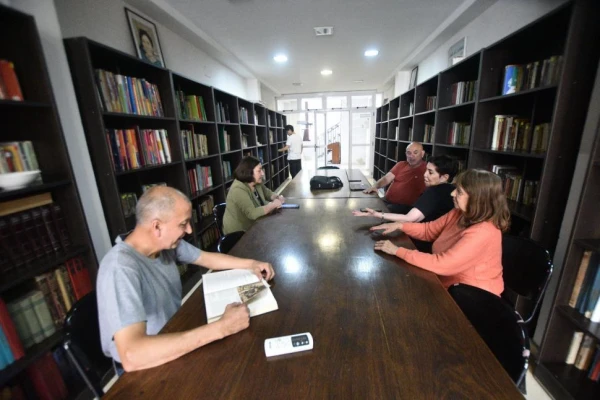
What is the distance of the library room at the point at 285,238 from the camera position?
808 mm

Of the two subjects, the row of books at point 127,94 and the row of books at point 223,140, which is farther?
the row of books at point 223,140

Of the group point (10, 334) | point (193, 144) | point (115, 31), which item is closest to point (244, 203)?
point (193, 144)

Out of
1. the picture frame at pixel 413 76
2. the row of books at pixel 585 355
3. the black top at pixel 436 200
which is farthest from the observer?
the picture frame at pixel 413 76

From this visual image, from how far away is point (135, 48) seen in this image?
9.11 feet

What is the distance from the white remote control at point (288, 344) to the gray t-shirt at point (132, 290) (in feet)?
1.40

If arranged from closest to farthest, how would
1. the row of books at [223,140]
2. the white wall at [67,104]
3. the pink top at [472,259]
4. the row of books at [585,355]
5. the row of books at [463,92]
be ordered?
1. the pink top at [472,259]
2. the row of books at [585,355]
3. the white wall at [67,104]
4. the row of books at [463,92]
5. the row of books at [223,140]

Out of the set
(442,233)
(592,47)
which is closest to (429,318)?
(442,233)

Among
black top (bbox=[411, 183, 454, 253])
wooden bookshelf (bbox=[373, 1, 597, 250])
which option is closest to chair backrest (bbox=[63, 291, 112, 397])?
black top (bbox=[411, 183, 454, 253])

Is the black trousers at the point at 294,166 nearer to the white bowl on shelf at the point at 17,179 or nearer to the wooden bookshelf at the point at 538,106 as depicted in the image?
the wooden bookshelf at the point at 538,106

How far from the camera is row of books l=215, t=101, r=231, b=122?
11.6 feet

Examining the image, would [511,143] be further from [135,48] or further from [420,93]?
[135,48]

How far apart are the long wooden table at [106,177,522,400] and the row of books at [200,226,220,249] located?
2041 mm

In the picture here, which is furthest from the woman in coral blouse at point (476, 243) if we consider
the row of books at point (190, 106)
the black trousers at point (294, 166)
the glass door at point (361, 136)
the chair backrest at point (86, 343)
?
the glass door at point (361, 136)

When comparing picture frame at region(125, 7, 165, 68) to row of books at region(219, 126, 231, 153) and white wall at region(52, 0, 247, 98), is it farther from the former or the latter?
row of books at region(219, 126, 231, 153)
